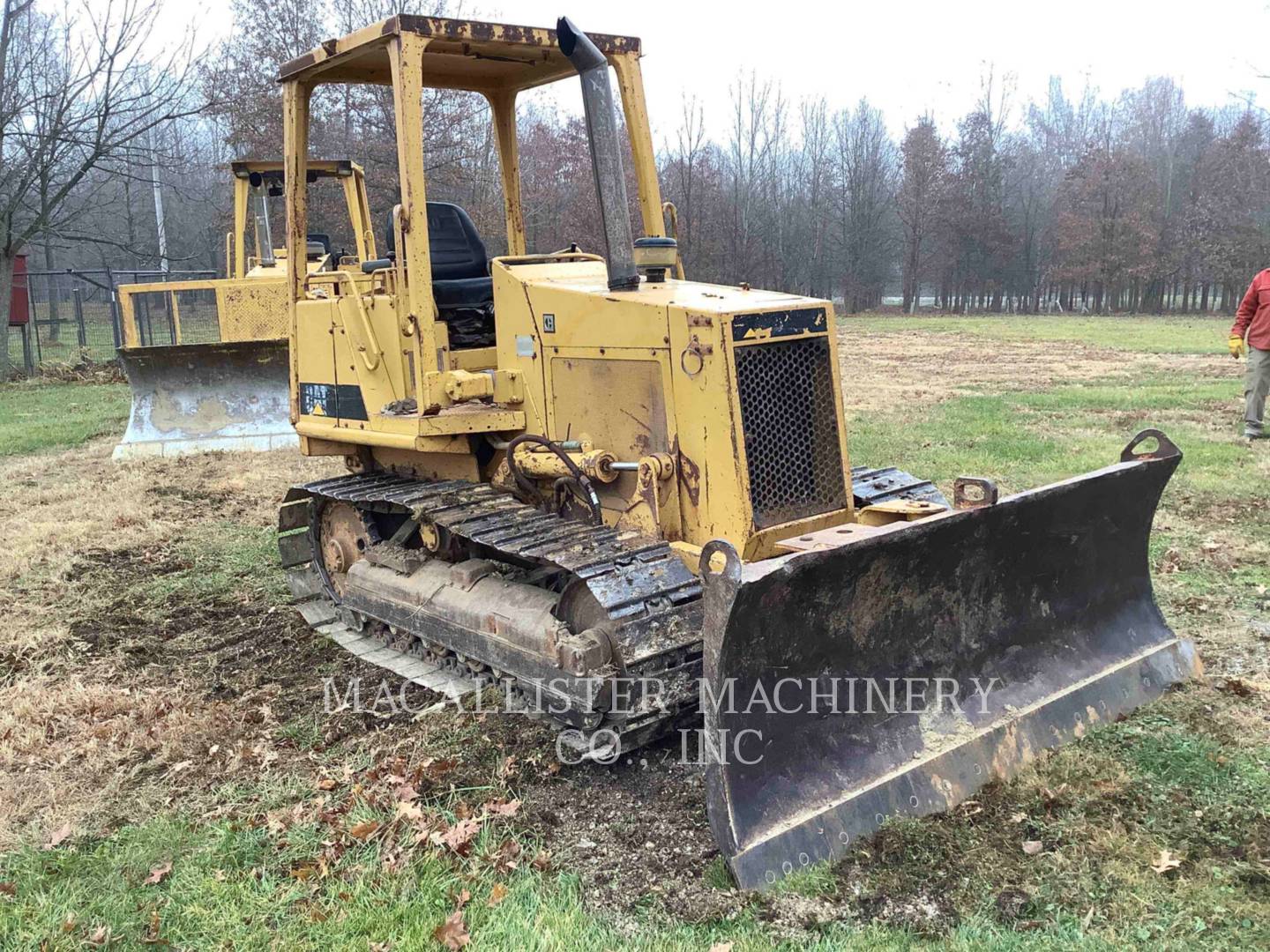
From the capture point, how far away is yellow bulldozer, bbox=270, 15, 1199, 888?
3535 millimetres

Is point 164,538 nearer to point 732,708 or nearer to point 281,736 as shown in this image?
point 281,736

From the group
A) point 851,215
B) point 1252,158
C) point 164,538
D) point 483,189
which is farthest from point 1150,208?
point 164,538

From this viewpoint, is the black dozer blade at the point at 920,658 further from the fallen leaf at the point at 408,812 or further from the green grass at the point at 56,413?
the green grass at the point at 56,413

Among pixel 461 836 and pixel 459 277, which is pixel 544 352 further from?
pixel 461 836

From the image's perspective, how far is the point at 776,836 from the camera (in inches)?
129

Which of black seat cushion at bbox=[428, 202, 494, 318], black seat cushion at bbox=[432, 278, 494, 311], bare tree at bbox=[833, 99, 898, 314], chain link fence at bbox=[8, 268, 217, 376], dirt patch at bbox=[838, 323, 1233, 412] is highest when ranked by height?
bare tree at bbox=[833, 99, 898, 314]

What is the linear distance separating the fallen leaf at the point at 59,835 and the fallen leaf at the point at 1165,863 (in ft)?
12.2

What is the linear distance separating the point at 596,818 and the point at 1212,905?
1974 millimetres

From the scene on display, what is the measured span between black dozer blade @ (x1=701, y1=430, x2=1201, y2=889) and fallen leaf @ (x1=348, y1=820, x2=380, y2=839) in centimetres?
123

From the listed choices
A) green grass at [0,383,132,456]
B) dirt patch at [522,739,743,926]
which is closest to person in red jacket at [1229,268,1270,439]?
dirt patch at [522,739,743,926]

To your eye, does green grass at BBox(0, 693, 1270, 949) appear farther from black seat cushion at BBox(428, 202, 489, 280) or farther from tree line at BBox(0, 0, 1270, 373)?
tree line at BBox(0, 0, 1270, 373)


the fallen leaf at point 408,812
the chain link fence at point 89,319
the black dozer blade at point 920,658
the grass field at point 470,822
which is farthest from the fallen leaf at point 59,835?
the chain link fence at point 89,319

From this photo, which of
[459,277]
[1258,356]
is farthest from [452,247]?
[1258,356]

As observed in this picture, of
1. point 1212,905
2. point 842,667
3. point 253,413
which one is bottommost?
point 1212,905
